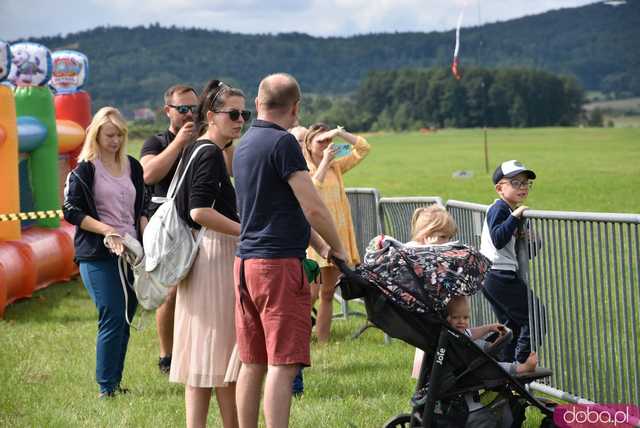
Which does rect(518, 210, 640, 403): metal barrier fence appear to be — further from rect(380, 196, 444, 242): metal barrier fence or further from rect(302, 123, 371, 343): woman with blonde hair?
rect(302, 123, 371, 343): woman with blonde hair

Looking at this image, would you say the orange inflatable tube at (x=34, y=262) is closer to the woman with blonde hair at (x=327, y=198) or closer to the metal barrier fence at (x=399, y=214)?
the woman with blonde hair at (x=327, y=198)

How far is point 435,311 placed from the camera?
5.07 metres

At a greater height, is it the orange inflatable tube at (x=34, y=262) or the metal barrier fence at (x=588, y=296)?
the metal barrier fence at (x=588, y=296)

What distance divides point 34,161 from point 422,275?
9.15 meters

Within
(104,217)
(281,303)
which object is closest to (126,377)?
(104,217)

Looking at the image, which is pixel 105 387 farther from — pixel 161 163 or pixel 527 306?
pixel 527 306

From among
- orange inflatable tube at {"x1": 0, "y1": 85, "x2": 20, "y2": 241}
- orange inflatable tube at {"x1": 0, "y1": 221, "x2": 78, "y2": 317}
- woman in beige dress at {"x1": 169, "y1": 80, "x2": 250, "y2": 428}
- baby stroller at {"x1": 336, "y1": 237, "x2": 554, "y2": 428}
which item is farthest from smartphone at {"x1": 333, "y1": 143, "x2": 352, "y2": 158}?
orange inflatable tube at {"x1": 0, "y1": 85, "x2": 20, "y2": 241}

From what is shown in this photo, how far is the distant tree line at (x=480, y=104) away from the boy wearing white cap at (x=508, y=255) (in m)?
120

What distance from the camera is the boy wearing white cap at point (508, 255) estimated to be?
252 inches

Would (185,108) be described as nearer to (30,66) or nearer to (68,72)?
(30,66)

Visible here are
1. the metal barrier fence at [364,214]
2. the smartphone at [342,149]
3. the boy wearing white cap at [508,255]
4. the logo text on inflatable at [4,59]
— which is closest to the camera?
the boy wearing white cap at [508,255]

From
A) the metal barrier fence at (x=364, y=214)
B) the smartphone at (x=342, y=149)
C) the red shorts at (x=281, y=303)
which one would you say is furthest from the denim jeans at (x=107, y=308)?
the metal barrier fence at (x=364, y=214)

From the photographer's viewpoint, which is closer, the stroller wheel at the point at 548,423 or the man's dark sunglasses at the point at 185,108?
the stroller wheel at the point at 548,423

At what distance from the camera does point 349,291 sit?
16.6ft
